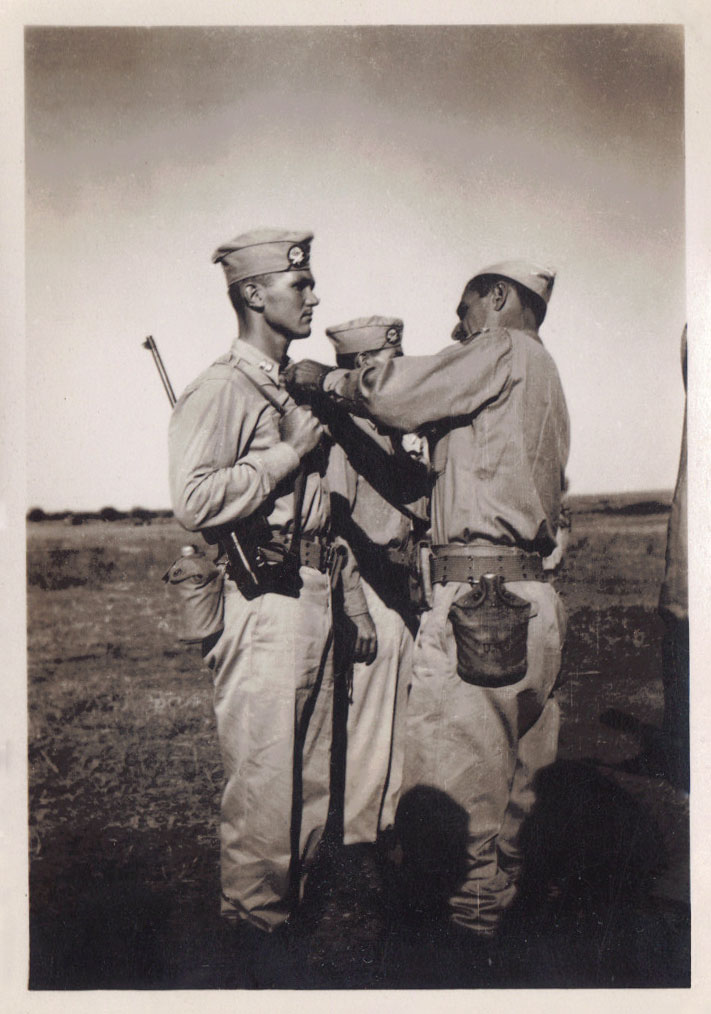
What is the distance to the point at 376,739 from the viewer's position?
5418mm

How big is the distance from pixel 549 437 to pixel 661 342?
59cm

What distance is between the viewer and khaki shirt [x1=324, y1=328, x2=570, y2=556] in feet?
15.4

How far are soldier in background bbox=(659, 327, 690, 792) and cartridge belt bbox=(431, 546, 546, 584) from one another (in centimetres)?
59

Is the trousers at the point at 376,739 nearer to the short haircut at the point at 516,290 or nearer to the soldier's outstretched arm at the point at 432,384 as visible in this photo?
the soldier's outstretched arm at the point at 432,384

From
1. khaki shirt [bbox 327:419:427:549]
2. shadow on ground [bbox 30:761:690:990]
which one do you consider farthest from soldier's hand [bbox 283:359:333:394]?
shadow on ground [bbox 30:761:690:990]

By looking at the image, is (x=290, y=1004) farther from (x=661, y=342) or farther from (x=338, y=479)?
(x=661, y=342)

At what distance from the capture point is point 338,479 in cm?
537

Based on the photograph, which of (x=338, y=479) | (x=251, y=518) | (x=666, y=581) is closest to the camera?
(x=251, y=518)

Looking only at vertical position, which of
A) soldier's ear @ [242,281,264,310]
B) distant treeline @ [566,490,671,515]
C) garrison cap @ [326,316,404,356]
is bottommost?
distant treeline @ [566,490,671,515]

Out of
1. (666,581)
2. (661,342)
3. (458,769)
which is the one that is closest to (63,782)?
(458,769)

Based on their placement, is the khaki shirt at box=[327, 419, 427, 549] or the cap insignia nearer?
the cap insignia

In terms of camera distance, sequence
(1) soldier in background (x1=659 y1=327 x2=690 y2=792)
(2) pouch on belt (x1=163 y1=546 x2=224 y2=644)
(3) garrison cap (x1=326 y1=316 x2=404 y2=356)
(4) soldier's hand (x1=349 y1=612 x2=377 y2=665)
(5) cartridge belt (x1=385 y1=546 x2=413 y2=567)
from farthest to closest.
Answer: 1. (5) cartridge belt (x1=385 y1=546 x2=413 y2=567)
2. (4) soldier's hand (x1=349 y1=612 x2=377 y2=665)
3. (3) garrison cap (x1=326 y1=316 x2=404 y2=356)
4. (1) soldier in background (x1=659 y1=327 x2=690 y2=792)
5. (2) pouch on belt (x1=163 y1=546 x2=224 y2=644)

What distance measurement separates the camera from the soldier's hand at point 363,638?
208 inches

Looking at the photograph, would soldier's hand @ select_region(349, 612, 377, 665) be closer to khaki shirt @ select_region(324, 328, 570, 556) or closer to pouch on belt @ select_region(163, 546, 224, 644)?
khaki shirt @ select_region(324, 328, 570, 556)
